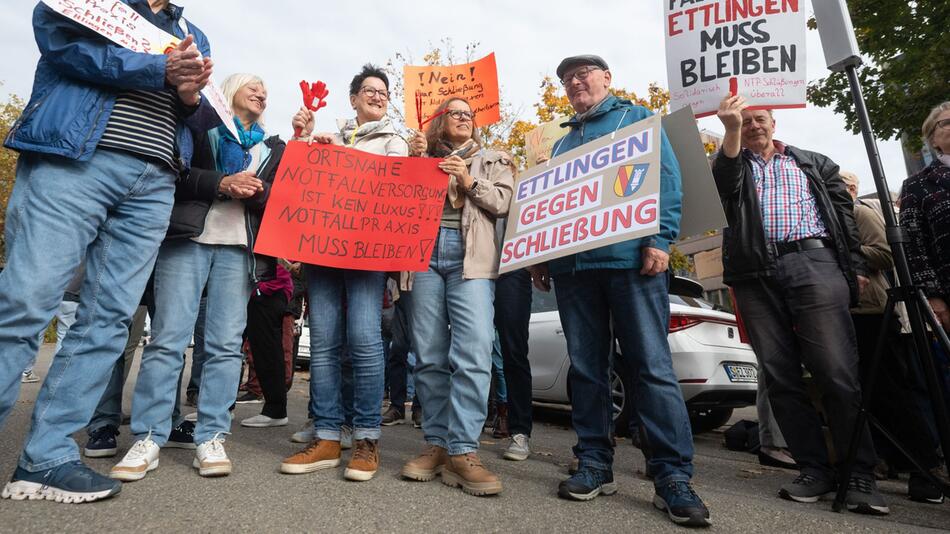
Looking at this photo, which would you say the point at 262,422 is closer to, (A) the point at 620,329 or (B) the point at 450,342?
(B) the point at 450,342

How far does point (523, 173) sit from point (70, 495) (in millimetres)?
2430

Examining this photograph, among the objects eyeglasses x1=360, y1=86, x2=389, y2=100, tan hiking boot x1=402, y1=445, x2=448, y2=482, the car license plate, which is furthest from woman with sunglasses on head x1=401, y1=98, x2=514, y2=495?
the car license plate

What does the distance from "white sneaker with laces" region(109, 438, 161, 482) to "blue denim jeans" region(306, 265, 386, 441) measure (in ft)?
2.37

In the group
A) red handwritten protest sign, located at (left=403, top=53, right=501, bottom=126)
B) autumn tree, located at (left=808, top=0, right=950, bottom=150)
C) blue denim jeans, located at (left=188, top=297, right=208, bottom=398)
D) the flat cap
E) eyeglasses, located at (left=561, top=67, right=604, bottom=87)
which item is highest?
autumn tree, located at (left=808, top=0, right=950, bottom=150)

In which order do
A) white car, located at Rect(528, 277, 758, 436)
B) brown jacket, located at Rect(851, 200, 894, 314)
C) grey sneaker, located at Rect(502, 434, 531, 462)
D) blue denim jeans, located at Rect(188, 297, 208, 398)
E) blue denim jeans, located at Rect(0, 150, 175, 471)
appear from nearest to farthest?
blue denim jeans, located at Rect(0, 150, 175, 471)
brown jacket, located at Rect(851, 200, 894, 314)
grey sneaker, located at Rect(502, 434, 531, 462)
blue denim jeans, located at Rect(188, 297, 208, 398)
white car, located at Rect(528, 277, 758, 436)

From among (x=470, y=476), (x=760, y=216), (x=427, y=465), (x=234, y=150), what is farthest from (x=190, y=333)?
(x=760, y=216)

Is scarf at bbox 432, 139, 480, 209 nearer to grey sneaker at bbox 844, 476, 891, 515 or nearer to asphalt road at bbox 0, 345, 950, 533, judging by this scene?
asphalt road at bbox 0, 345, 950, 533

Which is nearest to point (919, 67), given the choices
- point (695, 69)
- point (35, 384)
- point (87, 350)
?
point (695, 69)

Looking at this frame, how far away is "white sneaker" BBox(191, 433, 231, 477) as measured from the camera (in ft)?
8.79

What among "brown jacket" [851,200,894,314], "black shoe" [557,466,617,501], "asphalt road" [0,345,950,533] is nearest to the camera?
"asphalt road" [0,345,950,533]

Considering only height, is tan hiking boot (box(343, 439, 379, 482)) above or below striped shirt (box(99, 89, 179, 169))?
below

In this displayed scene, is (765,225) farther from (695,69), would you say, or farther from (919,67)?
(919,67)

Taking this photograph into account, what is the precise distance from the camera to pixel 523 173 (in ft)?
10.8

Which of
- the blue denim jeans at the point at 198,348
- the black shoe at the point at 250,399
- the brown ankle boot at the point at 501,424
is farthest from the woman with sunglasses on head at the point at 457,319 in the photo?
the black shoe at the point at 250,399
